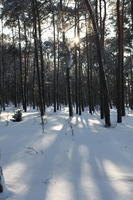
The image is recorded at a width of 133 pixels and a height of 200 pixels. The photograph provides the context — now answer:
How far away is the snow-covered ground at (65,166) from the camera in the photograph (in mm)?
4459

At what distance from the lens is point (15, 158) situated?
6.54m

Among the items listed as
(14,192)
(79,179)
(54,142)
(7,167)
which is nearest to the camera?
(14,192)

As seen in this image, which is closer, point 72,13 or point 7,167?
point 7,167

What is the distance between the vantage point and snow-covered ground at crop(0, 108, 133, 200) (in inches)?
176

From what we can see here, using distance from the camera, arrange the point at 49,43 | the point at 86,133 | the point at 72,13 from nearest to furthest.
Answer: the point at 86,133
the point at 72,13
the point at 49,43

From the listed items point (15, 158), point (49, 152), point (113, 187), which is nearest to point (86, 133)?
point (49, 152)

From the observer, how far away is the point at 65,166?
19.9ft

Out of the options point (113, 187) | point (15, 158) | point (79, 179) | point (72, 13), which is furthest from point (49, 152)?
point (72, 13)

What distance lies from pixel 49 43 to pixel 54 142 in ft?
82.5

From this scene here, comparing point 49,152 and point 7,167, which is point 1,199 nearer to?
point 7,167

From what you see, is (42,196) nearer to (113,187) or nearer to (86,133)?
(113,187)

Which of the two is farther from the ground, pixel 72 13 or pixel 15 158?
pixel 72 13

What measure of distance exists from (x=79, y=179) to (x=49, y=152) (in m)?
2.17

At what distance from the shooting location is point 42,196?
4297mm
